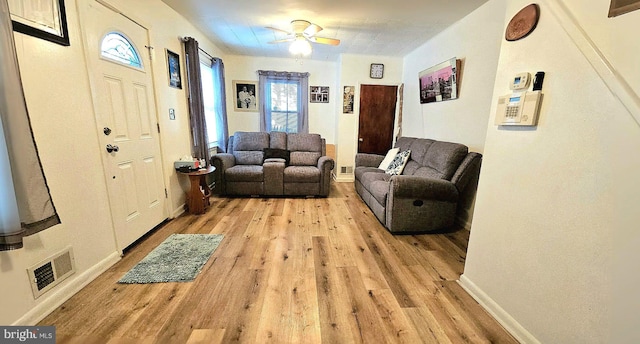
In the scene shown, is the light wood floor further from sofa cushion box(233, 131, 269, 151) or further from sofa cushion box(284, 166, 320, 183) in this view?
sofa cushion box(233, 131, 269, 151)

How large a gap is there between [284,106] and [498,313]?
15.4ft

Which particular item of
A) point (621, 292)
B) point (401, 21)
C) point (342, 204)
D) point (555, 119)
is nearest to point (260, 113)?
point (342, 204)

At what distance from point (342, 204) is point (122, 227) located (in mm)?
2522

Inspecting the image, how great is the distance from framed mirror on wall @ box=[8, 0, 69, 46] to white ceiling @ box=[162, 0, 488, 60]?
140 centimetres

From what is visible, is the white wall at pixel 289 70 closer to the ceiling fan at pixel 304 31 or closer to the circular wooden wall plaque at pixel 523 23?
the ceiling fan at pixel 304 31

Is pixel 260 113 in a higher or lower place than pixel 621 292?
higher

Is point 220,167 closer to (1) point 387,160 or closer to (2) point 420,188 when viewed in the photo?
(1) point 387,160

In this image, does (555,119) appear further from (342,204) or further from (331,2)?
(342,204)

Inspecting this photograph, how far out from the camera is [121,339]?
4.24ft

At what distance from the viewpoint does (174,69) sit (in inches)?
116

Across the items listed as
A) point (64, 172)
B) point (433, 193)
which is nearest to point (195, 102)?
point (64, 172)

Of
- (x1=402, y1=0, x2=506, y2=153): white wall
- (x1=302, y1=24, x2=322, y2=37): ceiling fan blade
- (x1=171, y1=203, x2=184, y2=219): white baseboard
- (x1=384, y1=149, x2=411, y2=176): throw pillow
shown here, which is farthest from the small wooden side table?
(x1=402, y1=0, x2=506, y2=153): white wall

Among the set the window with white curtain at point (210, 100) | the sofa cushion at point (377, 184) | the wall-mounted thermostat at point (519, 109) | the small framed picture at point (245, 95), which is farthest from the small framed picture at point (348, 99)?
the wall-mounted thermostat at point (519, 109)

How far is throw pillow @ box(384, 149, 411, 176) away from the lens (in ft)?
11.3
